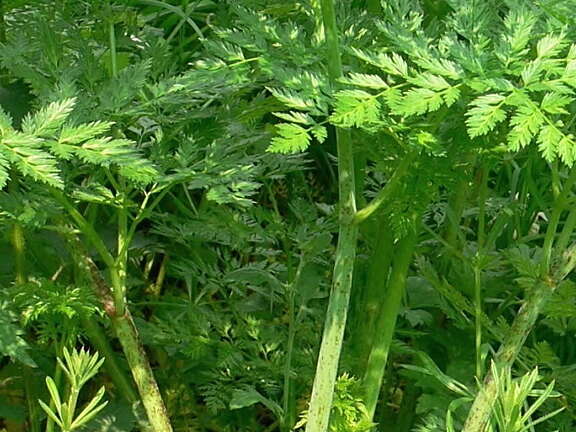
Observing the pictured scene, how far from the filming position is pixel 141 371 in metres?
1.18

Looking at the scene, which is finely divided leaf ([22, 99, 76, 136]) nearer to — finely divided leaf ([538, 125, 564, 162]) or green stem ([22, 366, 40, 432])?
finely divided leaf ([538, 125, 564, 162])

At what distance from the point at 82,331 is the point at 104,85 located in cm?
34

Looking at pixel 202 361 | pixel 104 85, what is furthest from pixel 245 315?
pixel 104 85

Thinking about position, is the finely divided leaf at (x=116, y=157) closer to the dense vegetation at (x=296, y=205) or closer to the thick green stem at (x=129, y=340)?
the dense vegetation at (x=296, y=205)

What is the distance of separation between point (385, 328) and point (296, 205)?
0.99 feet

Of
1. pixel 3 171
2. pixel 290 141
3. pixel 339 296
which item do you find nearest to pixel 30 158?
pixel 3 171

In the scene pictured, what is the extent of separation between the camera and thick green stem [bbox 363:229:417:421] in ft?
4.11

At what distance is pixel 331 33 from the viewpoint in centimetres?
103

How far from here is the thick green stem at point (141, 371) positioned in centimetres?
117

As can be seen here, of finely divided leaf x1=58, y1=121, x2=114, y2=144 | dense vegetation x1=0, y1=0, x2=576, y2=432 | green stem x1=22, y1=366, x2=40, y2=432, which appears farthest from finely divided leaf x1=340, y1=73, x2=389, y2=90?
green stem x1=22, y1=366, x2=40, y2=432

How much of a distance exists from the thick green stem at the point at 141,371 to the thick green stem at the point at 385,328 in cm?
25

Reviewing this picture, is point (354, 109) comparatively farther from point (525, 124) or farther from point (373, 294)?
point (373, 294)

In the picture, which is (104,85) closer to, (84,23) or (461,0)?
(84,23)

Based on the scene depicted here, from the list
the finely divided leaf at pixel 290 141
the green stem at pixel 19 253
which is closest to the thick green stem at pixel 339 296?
the finely divided leaf at pixel 290 141
